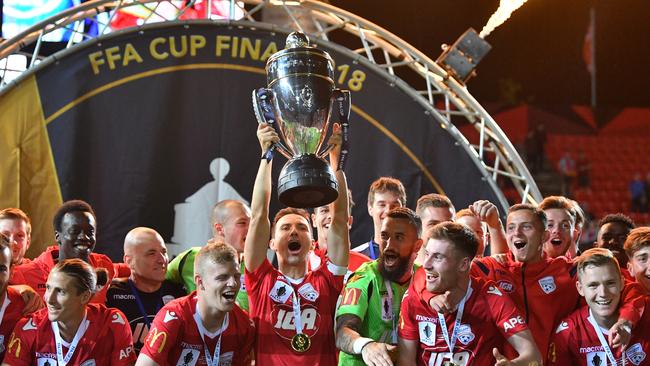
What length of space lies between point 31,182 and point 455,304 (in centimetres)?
423

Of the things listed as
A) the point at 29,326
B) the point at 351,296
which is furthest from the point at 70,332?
the point at 351,296

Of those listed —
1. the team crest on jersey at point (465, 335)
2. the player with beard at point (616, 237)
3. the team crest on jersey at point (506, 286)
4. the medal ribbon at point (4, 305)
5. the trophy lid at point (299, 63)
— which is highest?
the trophy lid at point (299, 63)

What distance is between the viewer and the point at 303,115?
4254 mm

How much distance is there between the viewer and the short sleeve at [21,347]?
14.1 ft

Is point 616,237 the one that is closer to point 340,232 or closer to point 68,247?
point 340,232

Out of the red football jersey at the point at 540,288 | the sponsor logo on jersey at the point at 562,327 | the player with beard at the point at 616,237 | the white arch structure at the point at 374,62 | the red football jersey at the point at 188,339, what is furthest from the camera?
the white arch structure at the point at 374,62

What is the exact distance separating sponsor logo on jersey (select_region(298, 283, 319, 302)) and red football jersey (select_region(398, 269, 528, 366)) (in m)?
0.57

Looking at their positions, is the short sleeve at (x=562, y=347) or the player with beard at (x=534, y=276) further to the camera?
the player with beard at (x=534, y=276)

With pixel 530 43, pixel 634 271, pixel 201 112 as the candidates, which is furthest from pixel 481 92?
pixel 634 271

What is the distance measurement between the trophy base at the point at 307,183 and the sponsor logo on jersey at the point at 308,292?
638 mm

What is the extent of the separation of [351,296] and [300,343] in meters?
0.38

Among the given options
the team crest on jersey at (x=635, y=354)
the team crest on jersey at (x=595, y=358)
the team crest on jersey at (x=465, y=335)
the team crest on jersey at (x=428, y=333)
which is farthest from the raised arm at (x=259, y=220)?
the team crest on jersey at (x=635, y=354)

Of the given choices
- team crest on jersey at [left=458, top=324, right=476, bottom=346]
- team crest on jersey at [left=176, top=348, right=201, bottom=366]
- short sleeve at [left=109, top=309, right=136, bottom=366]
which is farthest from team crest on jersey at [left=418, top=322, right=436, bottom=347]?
short sleeve at [left=109, top=309, right=136, bottom=366]

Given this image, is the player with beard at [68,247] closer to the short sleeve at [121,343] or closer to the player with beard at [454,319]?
the short sleeve at [121,343]
